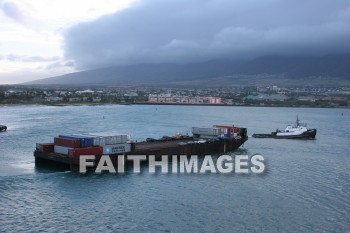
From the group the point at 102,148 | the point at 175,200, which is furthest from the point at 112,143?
the point at 175,200

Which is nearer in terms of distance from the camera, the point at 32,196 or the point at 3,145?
the point at 32,196

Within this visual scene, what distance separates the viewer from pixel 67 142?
3070cm

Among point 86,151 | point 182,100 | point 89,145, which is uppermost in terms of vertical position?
point 89,145

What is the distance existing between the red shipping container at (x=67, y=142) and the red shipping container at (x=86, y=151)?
0.65 meters

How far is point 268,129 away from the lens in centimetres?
6500

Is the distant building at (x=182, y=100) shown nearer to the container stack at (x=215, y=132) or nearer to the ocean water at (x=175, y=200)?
the container stack at (x=215, y=132)

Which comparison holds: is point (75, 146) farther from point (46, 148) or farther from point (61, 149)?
point (46, 148)

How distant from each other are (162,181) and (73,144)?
23.0 ft

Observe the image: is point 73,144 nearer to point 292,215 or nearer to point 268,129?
point 292,215

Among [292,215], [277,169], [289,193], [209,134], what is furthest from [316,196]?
[209,134]

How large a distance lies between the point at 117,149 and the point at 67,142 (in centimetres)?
344

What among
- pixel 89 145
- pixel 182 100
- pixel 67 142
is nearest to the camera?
pixel 67 142

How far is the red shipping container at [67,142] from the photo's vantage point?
1192 inches

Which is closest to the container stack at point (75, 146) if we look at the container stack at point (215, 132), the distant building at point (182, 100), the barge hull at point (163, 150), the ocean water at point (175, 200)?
the barge hull at point (163, 150)
